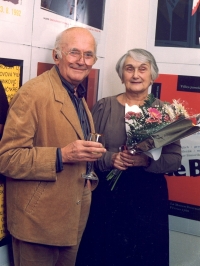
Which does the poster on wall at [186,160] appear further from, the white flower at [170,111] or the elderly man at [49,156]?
the elderly man at [49,156]

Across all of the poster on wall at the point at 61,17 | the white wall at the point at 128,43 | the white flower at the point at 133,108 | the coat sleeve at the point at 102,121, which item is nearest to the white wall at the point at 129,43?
the white wall at the point at 128,43

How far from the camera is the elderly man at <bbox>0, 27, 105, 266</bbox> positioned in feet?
5.97

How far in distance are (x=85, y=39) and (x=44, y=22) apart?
360 mm

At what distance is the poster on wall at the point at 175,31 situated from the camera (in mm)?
2996

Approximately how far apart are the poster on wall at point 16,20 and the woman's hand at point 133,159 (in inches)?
32.2

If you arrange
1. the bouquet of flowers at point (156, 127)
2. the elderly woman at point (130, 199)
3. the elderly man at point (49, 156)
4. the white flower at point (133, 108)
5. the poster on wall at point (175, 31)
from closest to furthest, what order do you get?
1. the elderly man at point (49, 156)
2. the bouquet of flowers at point (156, 127)
3. the white flower at point (133, 108)
4. the elderly woman at point (130, 199)
5. the poster on wall at point (175, 31)

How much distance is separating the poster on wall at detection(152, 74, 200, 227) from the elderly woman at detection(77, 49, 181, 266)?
0.59 m

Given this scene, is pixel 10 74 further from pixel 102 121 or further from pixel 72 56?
pixel 102 121

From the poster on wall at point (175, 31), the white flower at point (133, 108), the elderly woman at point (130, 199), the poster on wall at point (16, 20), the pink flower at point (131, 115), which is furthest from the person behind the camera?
the poster on wall at point (175, 31)

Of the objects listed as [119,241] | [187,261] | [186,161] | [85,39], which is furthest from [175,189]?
[85,39]

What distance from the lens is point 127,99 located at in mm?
2604

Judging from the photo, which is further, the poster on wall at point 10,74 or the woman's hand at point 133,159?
the woman's hand at point 133,159

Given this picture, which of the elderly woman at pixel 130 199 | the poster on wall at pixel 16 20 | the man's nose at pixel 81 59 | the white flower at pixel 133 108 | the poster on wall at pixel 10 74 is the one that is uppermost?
the poster on wall at pixel 16 20

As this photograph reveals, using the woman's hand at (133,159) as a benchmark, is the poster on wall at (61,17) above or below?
above
